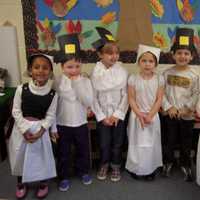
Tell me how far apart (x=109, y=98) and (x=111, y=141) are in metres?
0.35

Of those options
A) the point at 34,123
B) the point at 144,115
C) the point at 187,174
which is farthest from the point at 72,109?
the point at 187,174

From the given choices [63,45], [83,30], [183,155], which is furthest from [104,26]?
[183,155]

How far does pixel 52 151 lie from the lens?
2215 millimetres

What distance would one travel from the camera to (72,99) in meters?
2.16

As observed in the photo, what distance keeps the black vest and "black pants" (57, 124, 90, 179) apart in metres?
0.22

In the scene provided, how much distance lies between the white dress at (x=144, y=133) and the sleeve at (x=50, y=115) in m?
0.58

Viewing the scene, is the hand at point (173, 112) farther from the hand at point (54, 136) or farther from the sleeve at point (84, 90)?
the hand at point (54, 136)

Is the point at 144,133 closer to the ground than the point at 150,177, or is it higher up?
higher up

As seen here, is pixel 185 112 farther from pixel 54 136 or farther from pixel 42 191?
pixel 42 191

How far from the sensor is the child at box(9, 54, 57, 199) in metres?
2.05

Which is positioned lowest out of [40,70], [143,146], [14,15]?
[143,146]

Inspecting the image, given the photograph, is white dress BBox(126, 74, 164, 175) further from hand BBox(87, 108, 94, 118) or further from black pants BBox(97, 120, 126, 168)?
hand BBox(87, 108, 94, 118)

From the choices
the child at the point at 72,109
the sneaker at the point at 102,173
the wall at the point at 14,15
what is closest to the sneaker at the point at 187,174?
the sneaker at the point at 102,173

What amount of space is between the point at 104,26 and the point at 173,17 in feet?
2.08
